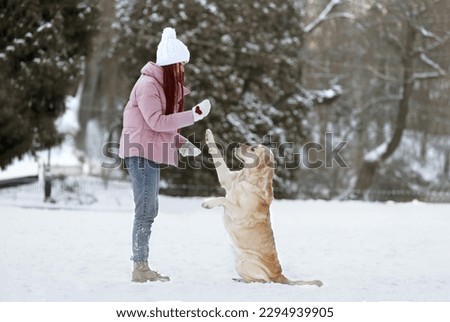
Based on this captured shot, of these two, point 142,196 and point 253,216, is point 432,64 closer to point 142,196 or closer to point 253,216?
point 253,216

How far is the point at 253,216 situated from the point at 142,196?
85 centimetres

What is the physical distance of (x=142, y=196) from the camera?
542 cm

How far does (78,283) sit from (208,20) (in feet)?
40.3

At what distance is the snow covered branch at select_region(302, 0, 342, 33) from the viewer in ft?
74.7

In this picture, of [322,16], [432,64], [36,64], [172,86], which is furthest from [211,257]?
[322,16]

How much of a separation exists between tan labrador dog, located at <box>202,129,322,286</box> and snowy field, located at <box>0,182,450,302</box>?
15cm

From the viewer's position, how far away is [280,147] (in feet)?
59.0

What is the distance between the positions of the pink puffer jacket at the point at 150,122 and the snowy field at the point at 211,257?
3.20ft

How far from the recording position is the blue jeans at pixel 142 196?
5.40 m

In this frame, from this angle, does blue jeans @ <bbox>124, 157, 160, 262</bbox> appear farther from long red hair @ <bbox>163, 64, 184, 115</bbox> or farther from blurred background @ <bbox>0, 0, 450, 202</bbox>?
blurred background @ <bbox>0, 0, 450, 202</bbox>

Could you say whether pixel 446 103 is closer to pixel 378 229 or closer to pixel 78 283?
pixel 378 229

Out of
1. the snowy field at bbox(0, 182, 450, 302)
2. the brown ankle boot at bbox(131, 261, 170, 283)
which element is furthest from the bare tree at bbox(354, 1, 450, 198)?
the brown ankle boot at bbox(131, 261, 170, 283)

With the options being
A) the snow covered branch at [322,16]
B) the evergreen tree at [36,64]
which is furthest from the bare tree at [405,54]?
the evergreen tree at [36,64]
